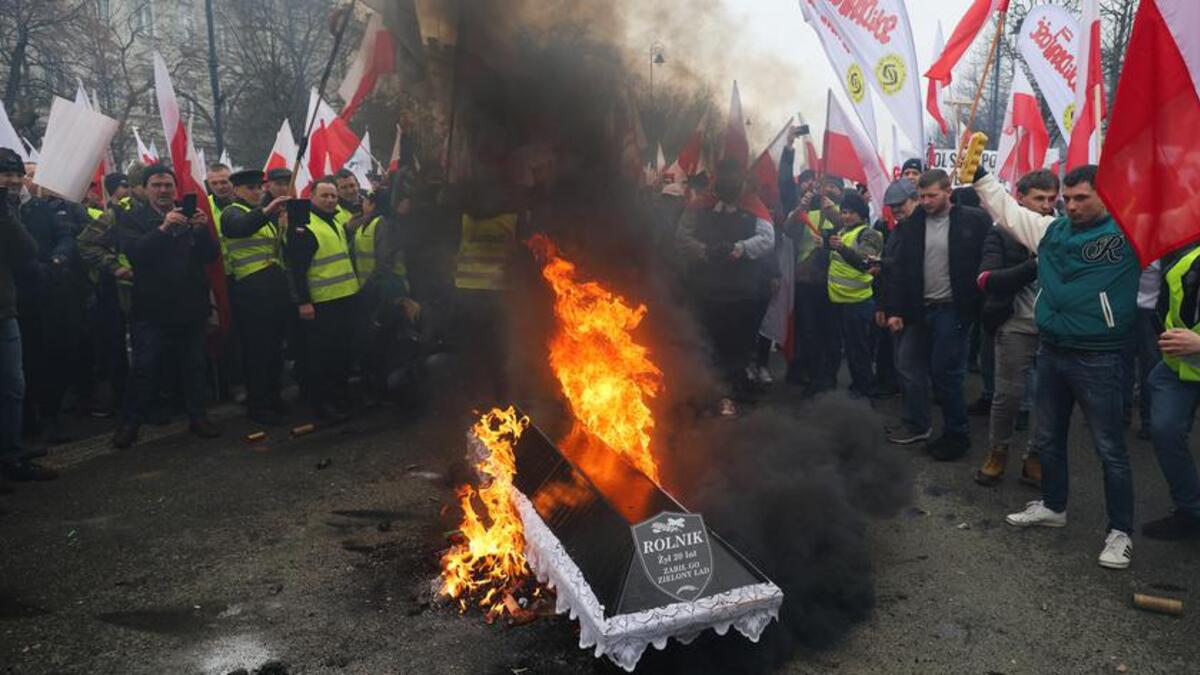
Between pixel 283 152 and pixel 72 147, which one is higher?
pixel 283 152

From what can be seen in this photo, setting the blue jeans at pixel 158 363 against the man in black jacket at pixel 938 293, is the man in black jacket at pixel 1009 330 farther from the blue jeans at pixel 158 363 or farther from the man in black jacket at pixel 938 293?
the blue jeans at pixel 158 363

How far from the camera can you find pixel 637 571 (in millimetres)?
3188

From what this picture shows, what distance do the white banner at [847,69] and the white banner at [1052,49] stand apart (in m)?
3.21

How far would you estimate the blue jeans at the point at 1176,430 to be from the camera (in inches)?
174

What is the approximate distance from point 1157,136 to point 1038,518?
251 cm

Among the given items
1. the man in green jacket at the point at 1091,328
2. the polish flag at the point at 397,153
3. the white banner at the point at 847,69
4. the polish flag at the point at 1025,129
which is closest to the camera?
the man in green jacket at the point at 1091,328

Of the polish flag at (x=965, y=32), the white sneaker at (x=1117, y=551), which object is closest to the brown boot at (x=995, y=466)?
the white sneaker at (x=1117, y=551)

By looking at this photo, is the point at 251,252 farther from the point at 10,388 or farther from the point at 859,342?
the point at 859,342

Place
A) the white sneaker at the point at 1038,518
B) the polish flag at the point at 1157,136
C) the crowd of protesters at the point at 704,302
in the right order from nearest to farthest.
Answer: the polish flag at the point at 1157,136 → the crowd of protesters at the point at 704,302 → the white sneaker at the point at 1038,518

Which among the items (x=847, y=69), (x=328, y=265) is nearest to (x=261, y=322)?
(x=328, y=265)

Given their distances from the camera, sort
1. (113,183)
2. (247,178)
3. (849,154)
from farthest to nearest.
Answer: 1. (113,183)
2. (849,154)
3. (247,178)

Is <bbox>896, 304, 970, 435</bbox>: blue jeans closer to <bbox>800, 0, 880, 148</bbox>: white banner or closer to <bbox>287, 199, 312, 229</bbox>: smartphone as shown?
<bbox>800, 0, 880, 148</bbox>: white banner

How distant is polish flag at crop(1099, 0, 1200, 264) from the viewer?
329 cm

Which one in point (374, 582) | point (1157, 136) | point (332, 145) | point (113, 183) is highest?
point (332, 145)
